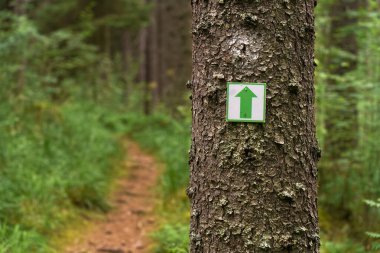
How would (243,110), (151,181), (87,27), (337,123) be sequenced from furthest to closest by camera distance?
(87,27) < (151,181) < (337,123) < (243,110)

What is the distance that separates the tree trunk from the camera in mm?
2404

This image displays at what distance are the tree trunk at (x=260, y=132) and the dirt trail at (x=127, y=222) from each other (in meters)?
2.68

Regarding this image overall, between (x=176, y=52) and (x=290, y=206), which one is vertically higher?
(x=176, y=52)

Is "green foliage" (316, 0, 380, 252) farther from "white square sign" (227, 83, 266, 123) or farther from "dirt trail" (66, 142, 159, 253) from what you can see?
"white square sign" (227, 83, 266, 123)

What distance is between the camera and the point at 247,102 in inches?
94.6

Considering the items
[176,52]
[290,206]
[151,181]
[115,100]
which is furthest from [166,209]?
[115,100]

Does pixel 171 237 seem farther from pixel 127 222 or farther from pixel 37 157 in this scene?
pixel 37 157

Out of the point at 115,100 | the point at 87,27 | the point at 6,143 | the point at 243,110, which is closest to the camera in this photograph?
the point at 243,110

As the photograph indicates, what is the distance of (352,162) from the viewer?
6.11 m

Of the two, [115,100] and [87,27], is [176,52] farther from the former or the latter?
[115,100]

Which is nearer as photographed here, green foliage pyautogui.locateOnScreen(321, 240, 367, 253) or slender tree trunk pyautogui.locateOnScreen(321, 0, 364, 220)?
green foliage pyautogui.locateOnScreen(321, 240, 367, 253)

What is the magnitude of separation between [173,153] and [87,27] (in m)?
5.76

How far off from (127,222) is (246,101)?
13.3ft

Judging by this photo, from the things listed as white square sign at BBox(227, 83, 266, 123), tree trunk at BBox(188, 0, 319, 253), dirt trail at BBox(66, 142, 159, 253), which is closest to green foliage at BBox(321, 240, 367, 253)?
dirt trail at BBox(66, 142, 159, 253)
